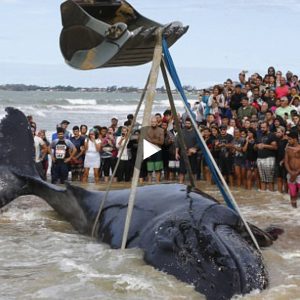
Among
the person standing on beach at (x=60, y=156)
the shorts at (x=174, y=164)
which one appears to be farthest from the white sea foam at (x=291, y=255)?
the person standing on beach at (x=60, y=156)

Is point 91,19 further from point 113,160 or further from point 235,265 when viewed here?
point 113,160

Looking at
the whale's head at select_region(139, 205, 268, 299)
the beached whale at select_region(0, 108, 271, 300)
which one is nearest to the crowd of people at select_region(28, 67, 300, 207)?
the beached whale at select_region(0, 108, 271, 300)

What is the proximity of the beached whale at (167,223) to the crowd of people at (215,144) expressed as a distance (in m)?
5.16

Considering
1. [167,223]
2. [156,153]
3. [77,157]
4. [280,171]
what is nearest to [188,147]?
[156,153]

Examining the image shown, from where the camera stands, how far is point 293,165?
13922 mm

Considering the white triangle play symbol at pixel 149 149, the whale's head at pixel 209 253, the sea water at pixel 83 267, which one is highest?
the white triangle play symbol at pixel 149 149

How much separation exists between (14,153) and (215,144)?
7.85 meters

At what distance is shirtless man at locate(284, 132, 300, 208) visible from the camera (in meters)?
13.7

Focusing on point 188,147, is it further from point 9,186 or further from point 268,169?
point 9,186

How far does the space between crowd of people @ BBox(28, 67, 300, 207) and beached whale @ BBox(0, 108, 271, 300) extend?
16.9ft

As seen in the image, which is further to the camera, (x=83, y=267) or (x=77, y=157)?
(x=77, y=157)

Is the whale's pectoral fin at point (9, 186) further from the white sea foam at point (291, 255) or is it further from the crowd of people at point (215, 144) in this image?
the crowd of people at point (215, 144)

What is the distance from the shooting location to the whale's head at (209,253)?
6266mm


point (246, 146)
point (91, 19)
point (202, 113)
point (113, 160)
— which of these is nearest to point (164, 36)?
point (91, 19)
